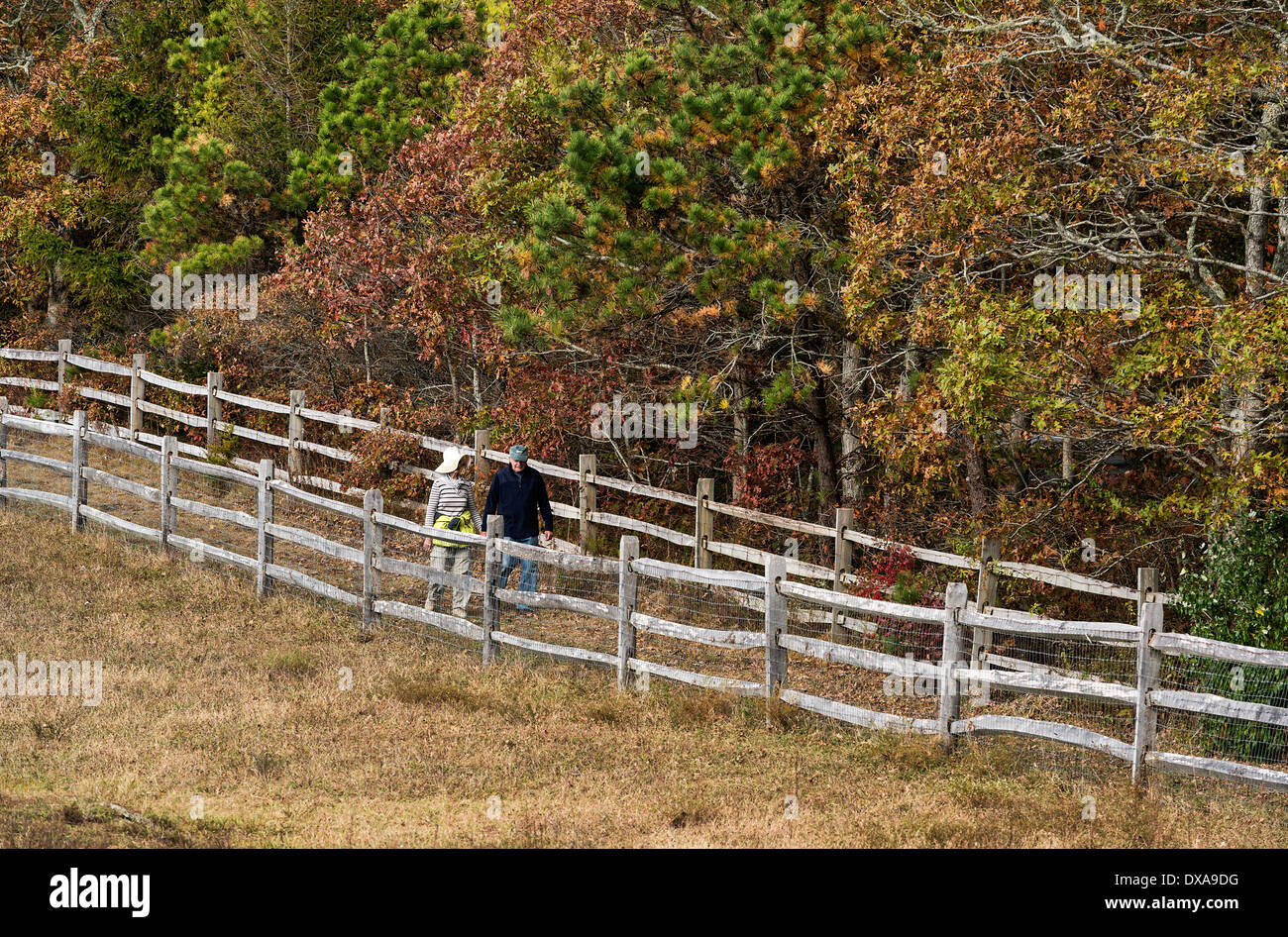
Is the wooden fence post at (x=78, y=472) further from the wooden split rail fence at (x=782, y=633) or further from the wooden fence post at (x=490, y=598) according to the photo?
the wooden fence post at (x=490, y=598)

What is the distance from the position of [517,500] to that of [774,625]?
4.38m

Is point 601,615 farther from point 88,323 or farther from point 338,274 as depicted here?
point 88,323

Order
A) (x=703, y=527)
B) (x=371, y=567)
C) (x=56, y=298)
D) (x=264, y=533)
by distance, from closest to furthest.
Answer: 1. (x=371, y=567)
2. (x=264, y=533)
3. (x=703, y=527)
4. (x=56, y=298)

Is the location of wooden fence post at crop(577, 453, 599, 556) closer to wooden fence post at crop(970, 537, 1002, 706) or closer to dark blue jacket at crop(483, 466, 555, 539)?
dark blue jacket at crop(483, 466, 555, 539)

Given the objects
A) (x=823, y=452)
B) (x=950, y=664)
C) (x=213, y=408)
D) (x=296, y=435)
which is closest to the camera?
(x=950, y=664)

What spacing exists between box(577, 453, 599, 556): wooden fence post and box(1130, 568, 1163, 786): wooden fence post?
340 inches

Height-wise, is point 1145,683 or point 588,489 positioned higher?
point 588,489

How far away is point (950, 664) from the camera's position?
33.4 feet

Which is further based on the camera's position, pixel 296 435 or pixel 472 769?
pixel 296 435

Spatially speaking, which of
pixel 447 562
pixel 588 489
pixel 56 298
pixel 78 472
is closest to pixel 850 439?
pixel 588 489

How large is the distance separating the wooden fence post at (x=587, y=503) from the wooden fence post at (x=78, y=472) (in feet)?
18.9

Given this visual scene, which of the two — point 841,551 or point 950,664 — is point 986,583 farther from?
point 950,664

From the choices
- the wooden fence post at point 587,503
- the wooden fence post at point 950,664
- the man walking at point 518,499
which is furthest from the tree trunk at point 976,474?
the wooden fence post at point 950,664

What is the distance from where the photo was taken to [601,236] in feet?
48.3
